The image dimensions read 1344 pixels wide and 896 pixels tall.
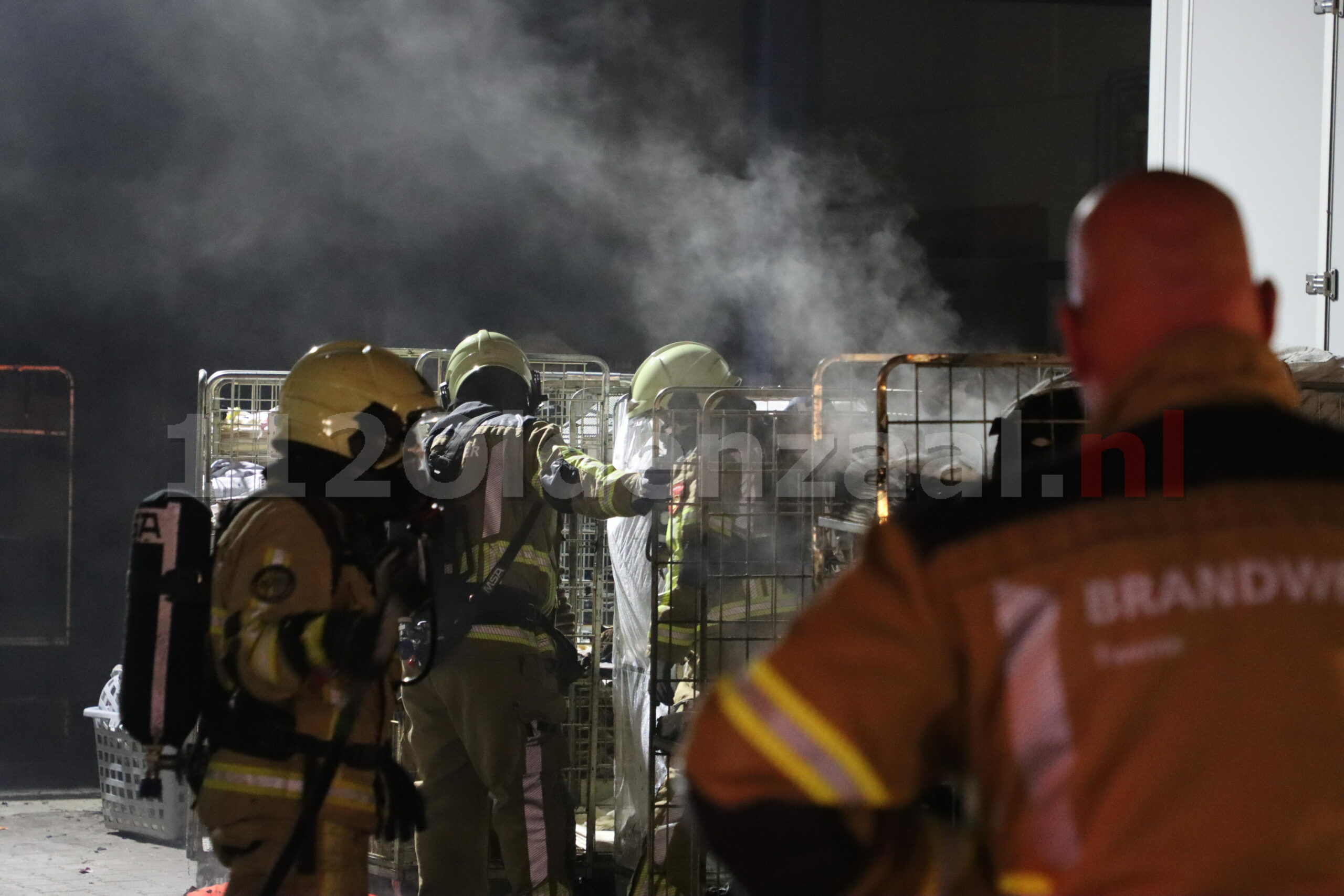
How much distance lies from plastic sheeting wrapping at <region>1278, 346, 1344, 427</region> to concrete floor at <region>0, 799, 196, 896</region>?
4.67 metres

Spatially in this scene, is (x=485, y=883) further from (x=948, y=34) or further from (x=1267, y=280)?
(x=948, y=34)

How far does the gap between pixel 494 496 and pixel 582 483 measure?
38cm

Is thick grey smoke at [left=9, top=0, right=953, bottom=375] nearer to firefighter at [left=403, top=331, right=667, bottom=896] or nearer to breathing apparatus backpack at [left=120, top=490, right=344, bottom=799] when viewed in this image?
firefighter at [left=403, top=331, right=667, bottom=896]

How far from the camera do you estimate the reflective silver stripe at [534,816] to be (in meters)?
4.42

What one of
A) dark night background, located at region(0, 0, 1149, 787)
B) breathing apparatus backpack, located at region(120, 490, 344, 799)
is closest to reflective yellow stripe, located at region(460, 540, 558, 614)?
breathing apparatus backpack, located at region(120, 490, 344, 799)

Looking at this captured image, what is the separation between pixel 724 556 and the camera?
388cm

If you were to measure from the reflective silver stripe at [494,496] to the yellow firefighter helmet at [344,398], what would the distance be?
1.47 metres

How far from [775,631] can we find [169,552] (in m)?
2.05

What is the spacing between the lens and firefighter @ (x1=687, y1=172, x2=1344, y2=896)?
1.00m

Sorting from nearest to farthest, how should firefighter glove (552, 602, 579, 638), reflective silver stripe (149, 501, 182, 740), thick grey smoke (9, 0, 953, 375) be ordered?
reflective silver stripe (149, 501, 182, 740) → firefighter glove (552, 602, 579, 638) → thick grey smoke (9, 0, 953, 375)

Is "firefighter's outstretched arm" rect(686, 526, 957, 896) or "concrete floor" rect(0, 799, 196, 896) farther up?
"firefighter's outstretched arm" rect(686, 526, 957, 896)

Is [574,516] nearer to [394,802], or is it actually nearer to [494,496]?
[494,496]

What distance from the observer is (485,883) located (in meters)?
4.39

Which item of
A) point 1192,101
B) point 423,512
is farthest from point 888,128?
point 423,512
